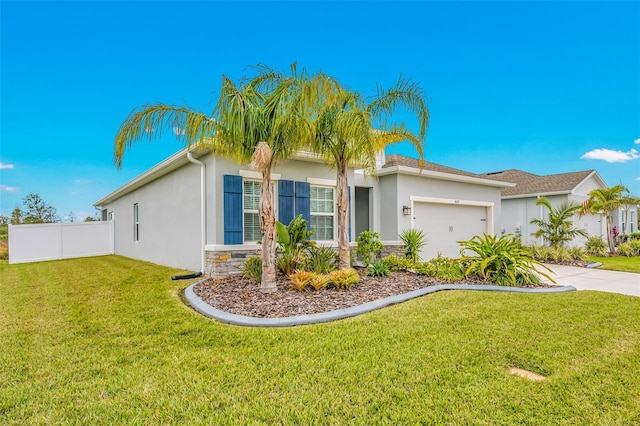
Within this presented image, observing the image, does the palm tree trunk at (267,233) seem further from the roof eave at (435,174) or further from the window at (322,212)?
the roof eave at (435,174)

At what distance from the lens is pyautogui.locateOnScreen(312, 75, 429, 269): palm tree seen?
21.9 ft

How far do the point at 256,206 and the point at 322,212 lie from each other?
2.14 meters

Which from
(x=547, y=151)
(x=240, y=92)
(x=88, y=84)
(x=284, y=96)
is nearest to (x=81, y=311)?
(x=240, y=92)

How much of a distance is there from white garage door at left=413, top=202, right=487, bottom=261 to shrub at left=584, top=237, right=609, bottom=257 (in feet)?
18.2

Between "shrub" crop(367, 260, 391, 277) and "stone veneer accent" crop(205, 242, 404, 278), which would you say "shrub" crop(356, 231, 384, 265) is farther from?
"stone veneer accent" crop(205, 242, 404, 278)

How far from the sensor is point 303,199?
30.5 feet

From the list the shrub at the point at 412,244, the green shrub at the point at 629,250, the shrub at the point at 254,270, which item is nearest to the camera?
the shrub at the point at 254,270

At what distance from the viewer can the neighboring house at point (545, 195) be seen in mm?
15953

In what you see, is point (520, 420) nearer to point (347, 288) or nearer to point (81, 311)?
point (347, 288)

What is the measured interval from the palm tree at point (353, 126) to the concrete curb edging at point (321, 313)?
1924mm

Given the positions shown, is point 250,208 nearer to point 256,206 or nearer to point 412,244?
point 256,206

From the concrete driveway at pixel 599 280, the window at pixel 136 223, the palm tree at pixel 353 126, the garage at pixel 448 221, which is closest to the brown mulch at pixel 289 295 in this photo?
the palm tree at pixel 353 126

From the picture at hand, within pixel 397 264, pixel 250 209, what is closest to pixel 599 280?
pixel 397 264

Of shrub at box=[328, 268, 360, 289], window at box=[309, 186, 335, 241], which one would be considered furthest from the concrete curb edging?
window at box=[309, 186, 335, 241]
